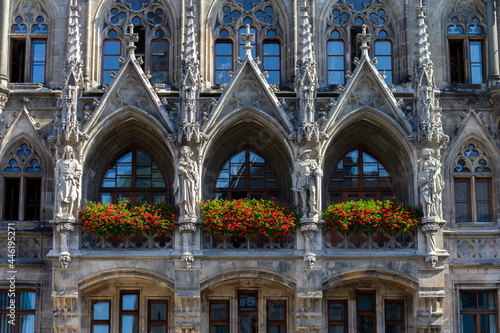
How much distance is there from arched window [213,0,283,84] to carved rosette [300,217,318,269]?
15.9 ft

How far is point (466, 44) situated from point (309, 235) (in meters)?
7.99

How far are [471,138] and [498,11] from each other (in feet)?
13.4

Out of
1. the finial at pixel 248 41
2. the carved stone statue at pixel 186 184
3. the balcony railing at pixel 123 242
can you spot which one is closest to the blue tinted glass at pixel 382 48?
the finial at pixel 248 41

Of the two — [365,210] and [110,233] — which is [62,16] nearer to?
[110,233]

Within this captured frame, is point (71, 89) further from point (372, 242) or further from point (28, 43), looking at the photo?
point (372, 242)

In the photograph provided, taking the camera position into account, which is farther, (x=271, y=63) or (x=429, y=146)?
(x=271, y=63)

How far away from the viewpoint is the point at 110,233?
69.5 feet

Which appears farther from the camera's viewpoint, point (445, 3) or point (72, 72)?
point (445, 3)

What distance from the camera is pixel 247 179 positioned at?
23.0 m

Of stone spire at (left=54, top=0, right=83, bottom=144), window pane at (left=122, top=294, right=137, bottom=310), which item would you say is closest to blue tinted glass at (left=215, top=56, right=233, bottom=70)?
stone spire at (left=54, top=0, right=83, bottom=144)

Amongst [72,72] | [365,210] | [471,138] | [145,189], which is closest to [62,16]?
[72,72]

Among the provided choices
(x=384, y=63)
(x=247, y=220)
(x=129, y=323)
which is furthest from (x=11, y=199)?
(x=384, y=63)

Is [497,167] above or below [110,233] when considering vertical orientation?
above

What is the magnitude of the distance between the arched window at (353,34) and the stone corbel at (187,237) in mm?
6481
